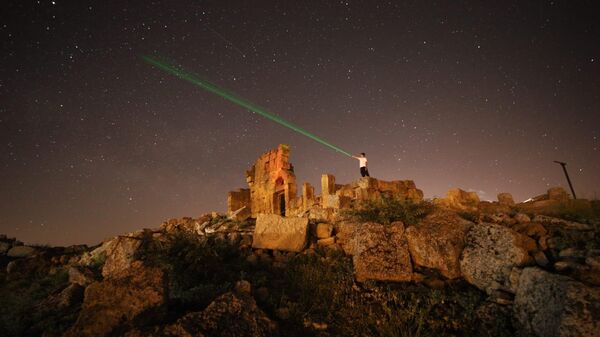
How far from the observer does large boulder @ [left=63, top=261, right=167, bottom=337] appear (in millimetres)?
2430

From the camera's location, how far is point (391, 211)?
199 inches

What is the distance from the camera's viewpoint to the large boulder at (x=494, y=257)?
3319 mm

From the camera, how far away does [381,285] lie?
374 cm

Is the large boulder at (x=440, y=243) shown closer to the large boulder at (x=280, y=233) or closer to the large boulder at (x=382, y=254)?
the large boulder at (x=382, y=254)

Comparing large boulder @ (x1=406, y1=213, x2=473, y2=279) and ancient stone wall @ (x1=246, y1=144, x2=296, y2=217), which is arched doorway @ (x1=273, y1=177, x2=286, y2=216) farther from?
large boulder @ (x1=406, y1=213, x2=473, y2=279)

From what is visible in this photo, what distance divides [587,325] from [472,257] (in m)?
1.58

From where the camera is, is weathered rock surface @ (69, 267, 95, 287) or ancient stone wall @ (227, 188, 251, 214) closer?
weathered rock surface @ (69, 267, 95, 287)

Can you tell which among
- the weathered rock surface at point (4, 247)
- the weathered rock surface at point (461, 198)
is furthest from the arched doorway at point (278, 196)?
the weathered rock surface at point (4, 247)

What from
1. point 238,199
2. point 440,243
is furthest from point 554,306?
point 238,199

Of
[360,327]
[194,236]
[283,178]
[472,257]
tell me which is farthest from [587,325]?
[283,178]

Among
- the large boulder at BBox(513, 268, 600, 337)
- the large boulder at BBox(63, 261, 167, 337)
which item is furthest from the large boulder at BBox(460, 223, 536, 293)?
the large boulder at BBox(63, 261, 167, 337)

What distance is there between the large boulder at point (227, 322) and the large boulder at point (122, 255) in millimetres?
3119

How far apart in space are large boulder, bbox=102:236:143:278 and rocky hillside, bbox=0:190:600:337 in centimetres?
3

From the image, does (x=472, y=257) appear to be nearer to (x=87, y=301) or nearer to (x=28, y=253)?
(x=87, y=301)
